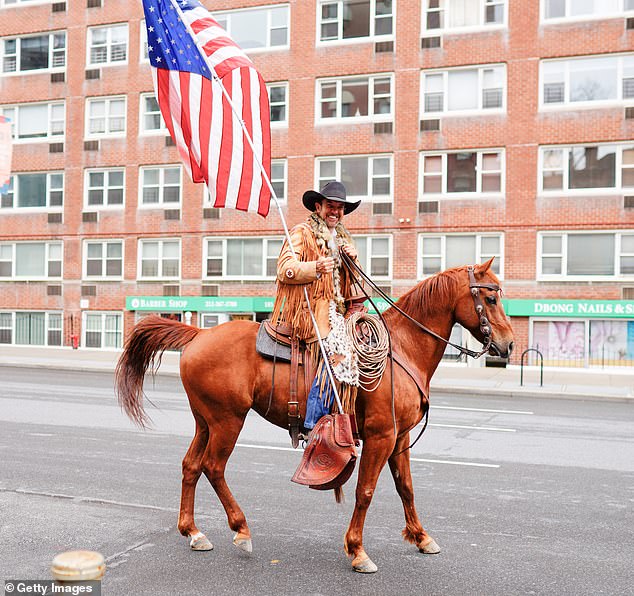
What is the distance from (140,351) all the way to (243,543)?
6.28 ft

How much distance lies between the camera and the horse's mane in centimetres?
580

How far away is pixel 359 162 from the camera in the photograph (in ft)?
89.4

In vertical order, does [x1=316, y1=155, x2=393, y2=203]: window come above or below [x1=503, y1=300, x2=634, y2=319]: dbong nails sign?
above

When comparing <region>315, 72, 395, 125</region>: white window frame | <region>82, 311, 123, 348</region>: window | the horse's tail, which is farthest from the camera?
<region>82, 311, 123, 348</region>: window

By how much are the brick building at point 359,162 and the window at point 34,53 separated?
4.0 inches

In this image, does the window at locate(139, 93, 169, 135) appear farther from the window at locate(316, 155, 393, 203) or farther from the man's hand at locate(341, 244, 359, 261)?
the man's hand at locate(341, 244, 359, 261)

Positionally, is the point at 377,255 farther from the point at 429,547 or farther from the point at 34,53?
the point at 429,547

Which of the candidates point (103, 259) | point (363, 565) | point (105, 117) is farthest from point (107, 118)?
point (363, 565)

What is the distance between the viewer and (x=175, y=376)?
20547mm

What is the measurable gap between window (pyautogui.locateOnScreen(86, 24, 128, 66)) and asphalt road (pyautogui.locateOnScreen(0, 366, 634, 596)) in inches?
915

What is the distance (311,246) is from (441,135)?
21829mm

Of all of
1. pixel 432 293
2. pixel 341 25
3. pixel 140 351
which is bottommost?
pixel 140 351

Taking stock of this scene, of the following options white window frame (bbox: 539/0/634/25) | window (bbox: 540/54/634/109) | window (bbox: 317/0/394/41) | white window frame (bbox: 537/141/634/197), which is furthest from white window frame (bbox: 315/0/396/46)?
white window frame (bbox: 537/141/634/197)

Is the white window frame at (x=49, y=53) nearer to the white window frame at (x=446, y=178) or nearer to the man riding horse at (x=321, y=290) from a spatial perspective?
the white window frame at (x=446, y=178)
